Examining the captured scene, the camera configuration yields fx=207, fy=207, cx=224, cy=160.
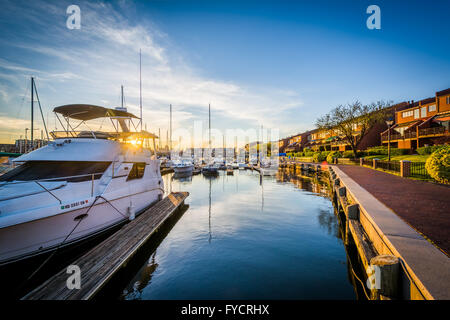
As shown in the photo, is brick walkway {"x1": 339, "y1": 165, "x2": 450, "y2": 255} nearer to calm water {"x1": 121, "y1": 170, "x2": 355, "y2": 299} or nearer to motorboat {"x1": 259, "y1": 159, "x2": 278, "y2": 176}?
calm water {"x1": 121, "y1": 170, "x2": 355, "y2": 299}

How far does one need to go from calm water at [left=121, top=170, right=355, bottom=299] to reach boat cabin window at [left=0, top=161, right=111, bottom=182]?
428cm

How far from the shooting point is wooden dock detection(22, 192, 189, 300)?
15.4 ft

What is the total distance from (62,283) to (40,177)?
5024 millimetres

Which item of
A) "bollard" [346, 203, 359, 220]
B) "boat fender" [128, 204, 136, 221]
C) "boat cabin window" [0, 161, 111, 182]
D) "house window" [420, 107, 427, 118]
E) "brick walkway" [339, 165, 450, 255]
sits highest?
"house window" [420, 107, 427, 118]

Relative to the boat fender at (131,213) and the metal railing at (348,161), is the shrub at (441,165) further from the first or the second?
the metal railing at (348,161)

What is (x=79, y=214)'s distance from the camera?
737 centimetres

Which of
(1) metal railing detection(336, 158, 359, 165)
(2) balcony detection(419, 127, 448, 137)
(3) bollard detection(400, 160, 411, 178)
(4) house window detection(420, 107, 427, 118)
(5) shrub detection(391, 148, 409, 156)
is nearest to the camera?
(3) bollard detection(400, 160, 411, 178)

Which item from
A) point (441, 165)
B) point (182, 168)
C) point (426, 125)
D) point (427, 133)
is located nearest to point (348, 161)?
point (427, 133)

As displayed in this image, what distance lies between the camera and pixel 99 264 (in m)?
5.97

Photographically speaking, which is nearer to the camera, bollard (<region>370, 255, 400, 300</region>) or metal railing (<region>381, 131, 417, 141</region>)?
bollard (<region>370, 255, 400, 300</region>)

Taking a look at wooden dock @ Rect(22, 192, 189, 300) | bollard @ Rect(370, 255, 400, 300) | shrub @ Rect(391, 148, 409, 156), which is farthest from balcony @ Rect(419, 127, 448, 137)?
wooden dock @ Rect(22, 192, 189, 300)

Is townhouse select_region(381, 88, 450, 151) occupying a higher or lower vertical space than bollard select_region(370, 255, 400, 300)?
higher

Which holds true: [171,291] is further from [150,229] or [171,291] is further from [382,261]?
[382,261]
